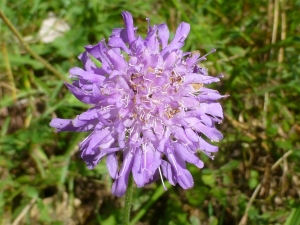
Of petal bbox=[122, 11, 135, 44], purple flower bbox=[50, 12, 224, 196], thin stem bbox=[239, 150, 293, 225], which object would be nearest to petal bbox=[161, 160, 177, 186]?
purple flower bbox=[50, 12, 224, 196]

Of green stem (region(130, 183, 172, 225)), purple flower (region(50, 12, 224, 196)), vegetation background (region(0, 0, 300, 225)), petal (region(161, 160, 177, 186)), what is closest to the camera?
purple flower (region(50, 12, 224, 196))

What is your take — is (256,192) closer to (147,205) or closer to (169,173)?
(147,205)

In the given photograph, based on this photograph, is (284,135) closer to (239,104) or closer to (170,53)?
(239,104)

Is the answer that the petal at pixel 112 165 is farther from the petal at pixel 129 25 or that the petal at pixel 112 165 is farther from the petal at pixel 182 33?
the petal at pixel 182 33

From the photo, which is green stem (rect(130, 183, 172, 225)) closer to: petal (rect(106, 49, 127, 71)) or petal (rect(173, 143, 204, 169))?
petal (rect(173, 143, 204, 169))

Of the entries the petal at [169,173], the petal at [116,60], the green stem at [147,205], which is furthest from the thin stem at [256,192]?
the petal at [116,60]

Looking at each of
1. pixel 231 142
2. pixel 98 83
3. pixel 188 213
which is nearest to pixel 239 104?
pixel 231 142
